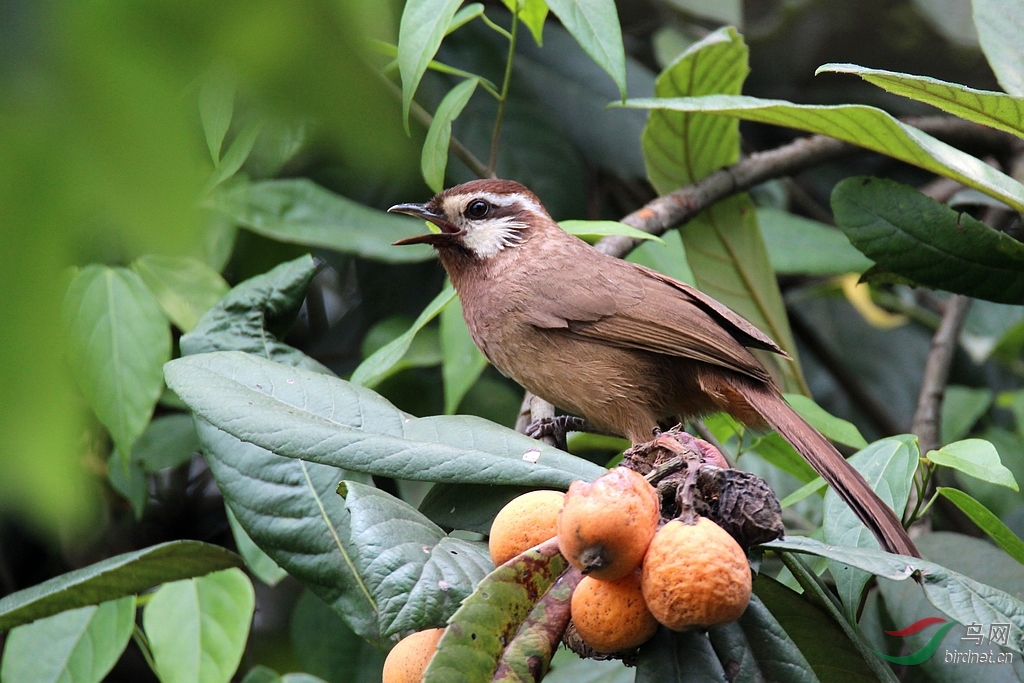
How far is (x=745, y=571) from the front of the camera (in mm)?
1246

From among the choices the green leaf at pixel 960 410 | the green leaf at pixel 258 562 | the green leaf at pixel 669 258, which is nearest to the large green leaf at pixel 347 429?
the green leaf at pixel 258 562

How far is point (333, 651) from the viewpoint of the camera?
338 cm

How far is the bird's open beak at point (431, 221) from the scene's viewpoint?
3.37 m

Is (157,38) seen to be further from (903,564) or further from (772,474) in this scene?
(772,474)

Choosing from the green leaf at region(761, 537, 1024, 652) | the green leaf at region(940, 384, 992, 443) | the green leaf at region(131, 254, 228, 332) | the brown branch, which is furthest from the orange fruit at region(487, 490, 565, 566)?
the green leaf at region(940, 384, 992, 443)

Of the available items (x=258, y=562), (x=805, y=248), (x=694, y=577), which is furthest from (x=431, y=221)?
(x=694, y=577)

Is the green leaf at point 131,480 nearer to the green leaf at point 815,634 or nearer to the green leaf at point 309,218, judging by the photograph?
the green leaf at point 309,218

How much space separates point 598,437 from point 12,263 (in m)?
2.61

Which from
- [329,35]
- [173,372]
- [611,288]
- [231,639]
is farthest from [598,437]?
[329,35]

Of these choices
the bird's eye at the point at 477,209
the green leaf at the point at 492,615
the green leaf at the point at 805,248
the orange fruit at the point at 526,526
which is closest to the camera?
the green leaf at the point at 492,615

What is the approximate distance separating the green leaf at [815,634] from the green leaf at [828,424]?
1093mm

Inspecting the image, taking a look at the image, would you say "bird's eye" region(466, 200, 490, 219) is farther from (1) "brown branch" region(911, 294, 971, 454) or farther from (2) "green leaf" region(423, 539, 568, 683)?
(2) "green leaf" region(423, 539, 568, 683)

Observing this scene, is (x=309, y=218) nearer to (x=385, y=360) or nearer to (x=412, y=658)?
(x=385, y=360)

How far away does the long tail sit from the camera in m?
2.06
